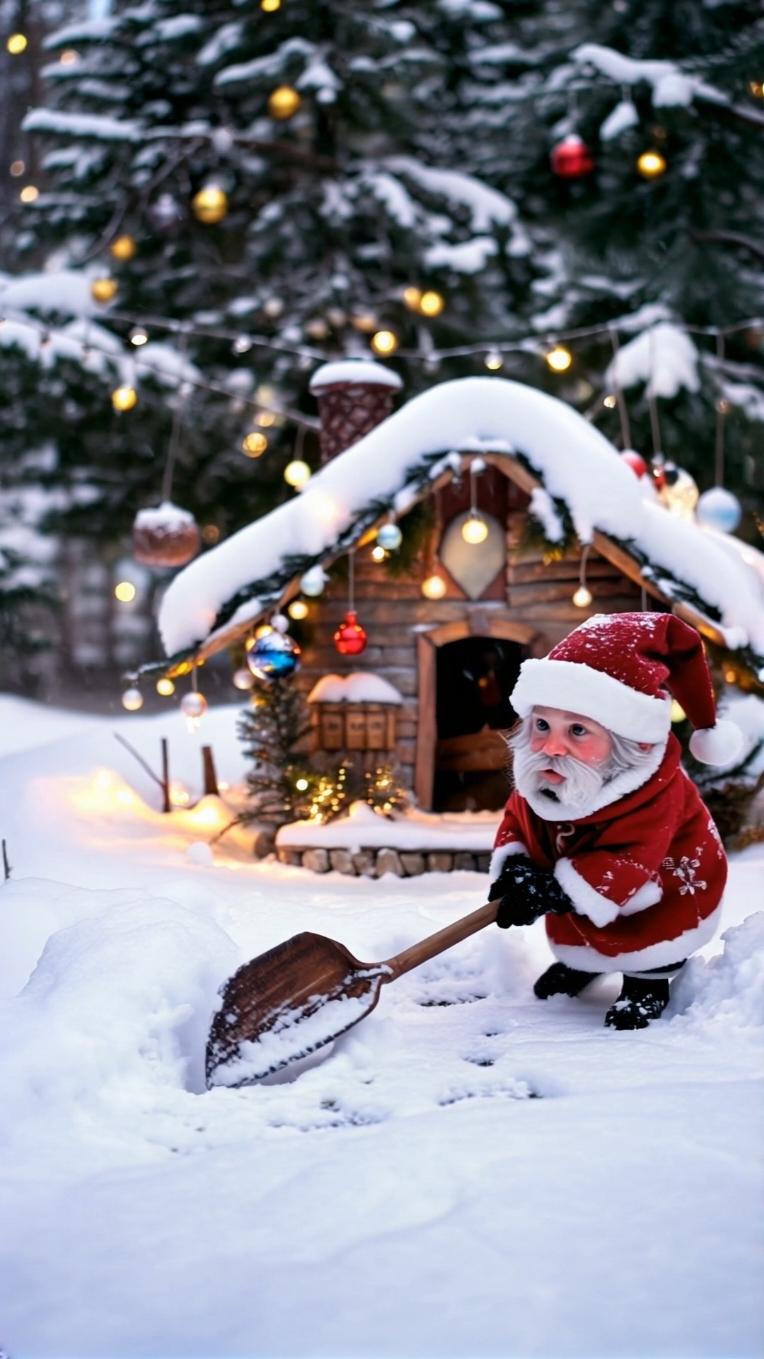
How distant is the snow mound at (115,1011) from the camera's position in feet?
7.68

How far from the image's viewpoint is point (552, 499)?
5.41 m

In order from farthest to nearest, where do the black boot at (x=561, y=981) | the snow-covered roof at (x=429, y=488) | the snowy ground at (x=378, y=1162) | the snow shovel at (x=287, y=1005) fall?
the snow-covered roof at (x=429, y=488)
the black boot at (x=561, y=981)
the snow shovel at (x=287, y=1005)
the snowy ground at (x=378, y=1162)

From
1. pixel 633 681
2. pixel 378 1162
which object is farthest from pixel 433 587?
pixel 378 1162

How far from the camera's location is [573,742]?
9.91 ft

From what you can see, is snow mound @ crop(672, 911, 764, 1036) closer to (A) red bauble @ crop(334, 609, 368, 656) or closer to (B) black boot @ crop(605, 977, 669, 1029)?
(B) black boot @ crop(605, 977, 669, 1029)

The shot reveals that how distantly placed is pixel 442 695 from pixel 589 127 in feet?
18.1

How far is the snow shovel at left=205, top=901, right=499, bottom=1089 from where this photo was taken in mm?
2598

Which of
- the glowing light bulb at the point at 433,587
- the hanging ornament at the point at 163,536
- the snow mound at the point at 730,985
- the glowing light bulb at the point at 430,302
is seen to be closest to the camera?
the snow mound at the point at 730,985

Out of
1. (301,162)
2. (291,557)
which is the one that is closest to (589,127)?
(301,162)

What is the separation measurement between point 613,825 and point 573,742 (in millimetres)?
249

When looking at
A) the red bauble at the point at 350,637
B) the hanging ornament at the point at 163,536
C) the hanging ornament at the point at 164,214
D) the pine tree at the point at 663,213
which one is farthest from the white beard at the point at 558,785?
the hanging ornament at the point at 164,214

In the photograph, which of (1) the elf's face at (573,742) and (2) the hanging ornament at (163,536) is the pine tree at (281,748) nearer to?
(2) the hanging ornament at (163,536)

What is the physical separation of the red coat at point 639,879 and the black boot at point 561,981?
126 millimetres

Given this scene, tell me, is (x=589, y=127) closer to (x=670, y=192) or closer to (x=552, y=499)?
(x=670, y=192)
